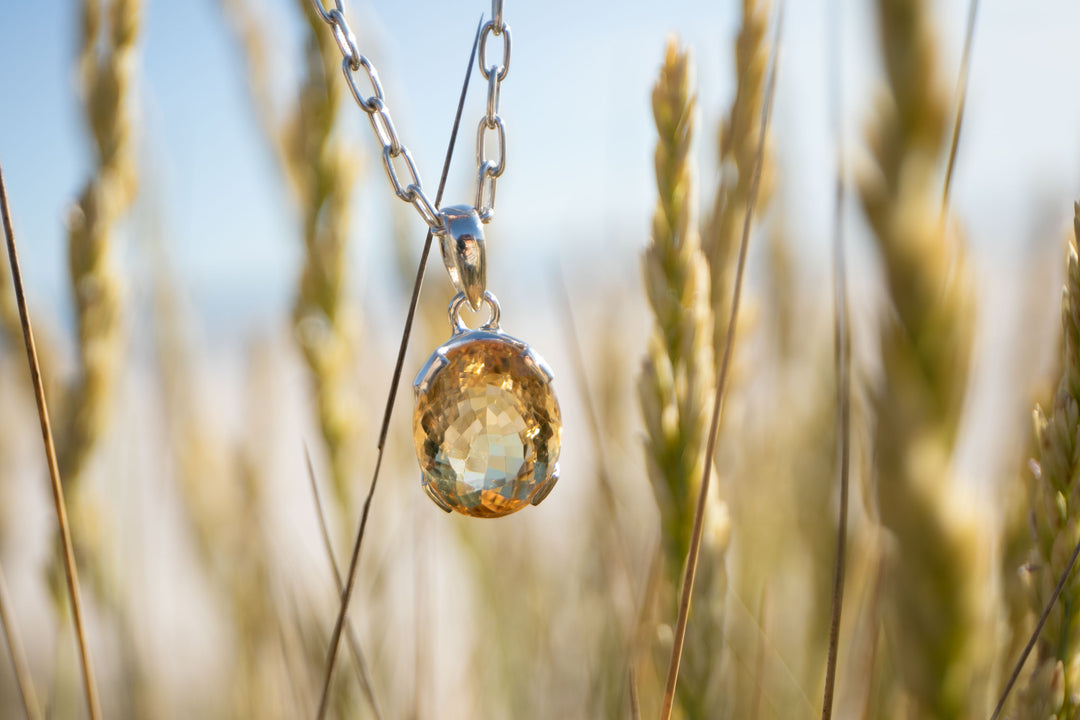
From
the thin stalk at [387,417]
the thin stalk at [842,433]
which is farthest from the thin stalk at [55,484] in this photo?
the thin stalk at [842,433]

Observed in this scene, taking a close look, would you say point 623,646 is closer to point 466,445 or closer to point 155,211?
point 466,445

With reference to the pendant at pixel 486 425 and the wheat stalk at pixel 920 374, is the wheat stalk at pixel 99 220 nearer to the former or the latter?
the pendant at pixel 486 425

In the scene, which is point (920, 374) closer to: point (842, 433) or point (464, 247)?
point (842, 433)

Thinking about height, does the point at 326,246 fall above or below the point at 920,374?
above

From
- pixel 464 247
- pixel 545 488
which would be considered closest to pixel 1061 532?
pixel 545 488

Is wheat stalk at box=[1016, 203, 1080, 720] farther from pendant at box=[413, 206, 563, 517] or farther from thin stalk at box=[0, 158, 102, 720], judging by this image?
thin stalk at box=[0, 158, 102, 720]

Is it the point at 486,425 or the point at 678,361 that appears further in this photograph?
the point at 486,425

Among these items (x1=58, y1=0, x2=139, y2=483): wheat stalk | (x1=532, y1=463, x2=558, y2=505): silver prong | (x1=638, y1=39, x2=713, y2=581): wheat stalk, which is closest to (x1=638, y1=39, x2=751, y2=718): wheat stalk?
(x1=638, y1=39, x2=713, y2=581): wheat stalk

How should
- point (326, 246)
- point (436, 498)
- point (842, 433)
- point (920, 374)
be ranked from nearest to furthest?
point (920, 374) → point (842, 433) → point (436, 498) → point (326, 246)
